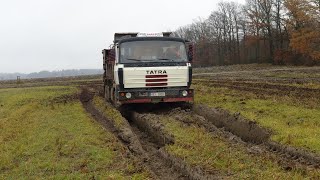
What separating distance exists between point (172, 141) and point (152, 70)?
16.9ft

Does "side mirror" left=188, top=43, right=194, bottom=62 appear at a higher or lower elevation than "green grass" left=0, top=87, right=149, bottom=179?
higher

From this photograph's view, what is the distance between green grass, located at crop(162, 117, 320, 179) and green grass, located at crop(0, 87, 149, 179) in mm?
1138

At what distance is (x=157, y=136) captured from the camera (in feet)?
34.0

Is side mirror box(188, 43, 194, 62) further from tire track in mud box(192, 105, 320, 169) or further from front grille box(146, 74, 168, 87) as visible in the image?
tire track in mud box(192, 105, 320, 169)

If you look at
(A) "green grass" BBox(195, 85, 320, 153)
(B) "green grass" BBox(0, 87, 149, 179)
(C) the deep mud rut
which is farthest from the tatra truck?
(B) "green grass" BBox(0, 87, 149, 179)

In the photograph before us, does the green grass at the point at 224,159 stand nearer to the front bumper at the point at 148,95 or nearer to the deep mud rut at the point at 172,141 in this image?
the deep mud rut at the point at 172,141

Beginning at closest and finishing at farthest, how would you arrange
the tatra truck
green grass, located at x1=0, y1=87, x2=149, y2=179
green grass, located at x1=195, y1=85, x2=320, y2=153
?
1. green grass, located at x1=0, y1=87, x2=149, y2=179
2. green grass, located at x1=195, y1=85, x2=320, y2=153
3. the tatra truck

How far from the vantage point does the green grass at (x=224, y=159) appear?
6.30 meters

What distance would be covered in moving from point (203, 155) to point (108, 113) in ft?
24.6

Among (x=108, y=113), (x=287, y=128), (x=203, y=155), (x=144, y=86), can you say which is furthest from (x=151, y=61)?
(x=203, y=155)

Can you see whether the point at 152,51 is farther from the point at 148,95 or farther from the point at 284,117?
the point at 284,117

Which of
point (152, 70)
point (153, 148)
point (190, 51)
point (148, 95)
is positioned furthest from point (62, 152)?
point (190, 51)

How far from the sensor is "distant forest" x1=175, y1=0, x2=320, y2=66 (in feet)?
187

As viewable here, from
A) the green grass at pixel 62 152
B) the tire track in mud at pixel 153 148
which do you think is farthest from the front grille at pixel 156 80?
the green grass at pixel 62 152
